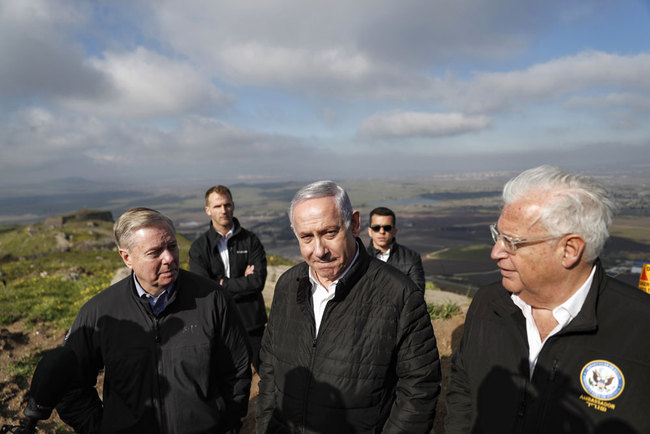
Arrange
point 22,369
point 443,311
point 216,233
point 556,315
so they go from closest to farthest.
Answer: point 556,315
point 216,233
point 22,369
point 443,311

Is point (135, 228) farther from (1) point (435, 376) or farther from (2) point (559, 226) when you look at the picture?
(2) point (559, 226)

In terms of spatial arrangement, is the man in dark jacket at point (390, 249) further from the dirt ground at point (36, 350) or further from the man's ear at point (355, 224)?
the man's ear at point (355, 224)

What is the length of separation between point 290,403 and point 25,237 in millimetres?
49542

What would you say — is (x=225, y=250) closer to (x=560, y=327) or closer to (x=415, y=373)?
(x=415, y=373)

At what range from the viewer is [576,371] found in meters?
1.93

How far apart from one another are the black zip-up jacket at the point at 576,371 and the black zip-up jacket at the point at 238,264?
3.68 metres

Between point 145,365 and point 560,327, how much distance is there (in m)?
3.08

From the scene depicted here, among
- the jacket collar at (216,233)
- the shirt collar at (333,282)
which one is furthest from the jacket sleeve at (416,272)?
the shirt collar at (333,282)

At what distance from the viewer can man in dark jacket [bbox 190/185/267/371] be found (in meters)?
5.38

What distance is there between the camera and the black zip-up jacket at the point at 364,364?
2.52 metres

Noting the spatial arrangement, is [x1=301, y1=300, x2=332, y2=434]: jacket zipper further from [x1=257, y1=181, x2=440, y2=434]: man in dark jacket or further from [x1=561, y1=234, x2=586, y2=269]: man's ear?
[x1=561, y1=234, x2=586, y2=269]: man's ear

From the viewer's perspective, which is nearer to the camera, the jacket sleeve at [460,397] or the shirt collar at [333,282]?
the jacket sleeve at [460,397]

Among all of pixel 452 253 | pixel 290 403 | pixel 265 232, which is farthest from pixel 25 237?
pixel 452 253

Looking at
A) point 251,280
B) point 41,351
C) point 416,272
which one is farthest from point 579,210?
point 41,351
